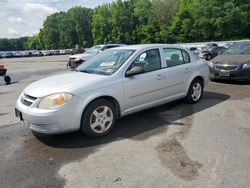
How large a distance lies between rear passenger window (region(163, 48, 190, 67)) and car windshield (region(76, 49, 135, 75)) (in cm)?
91

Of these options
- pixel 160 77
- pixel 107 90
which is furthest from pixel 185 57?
pixel 107 90

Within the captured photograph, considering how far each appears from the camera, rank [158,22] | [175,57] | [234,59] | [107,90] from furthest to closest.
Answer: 1. [158,22]
2. [234,59]
3. [175,57]
4. [107,90]

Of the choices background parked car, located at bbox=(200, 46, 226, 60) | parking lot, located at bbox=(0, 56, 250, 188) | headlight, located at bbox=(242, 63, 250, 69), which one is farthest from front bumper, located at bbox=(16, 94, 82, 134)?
background parked car, located at bbox=(200, 46, 226, 60)

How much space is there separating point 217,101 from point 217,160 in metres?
3.55

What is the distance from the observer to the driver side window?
18.4 feet

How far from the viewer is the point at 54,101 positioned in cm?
449

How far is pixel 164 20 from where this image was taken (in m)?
73.1

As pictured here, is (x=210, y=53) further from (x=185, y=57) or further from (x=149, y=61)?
(x=149, y=61)

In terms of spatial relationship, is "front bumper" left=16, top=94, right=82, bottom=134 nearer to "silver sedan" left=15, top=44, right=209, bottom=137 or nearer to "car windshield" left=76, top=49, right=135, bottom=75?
"silver sedan" left=15, top=44, right=209, bottom=137

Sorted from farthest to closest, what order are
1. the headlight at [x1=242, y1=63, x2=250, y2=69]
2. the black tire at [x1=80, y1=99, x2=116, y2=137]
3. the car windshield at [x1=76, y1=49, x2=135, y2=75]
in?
the headlight at [x1=242, y1=63, x2=250, y2=69]
the car windshield at [x1=76, y1=49, x2=135, y2=75]
the black tire at [x1=80, y1=99, x2=116, y2=137]

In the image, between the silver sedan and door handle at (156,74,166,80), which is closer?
the silver sedan

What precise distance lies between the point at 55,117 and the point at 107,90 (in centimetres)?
100

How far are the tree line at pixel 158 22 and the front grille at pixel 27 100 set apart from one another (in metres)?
60.3

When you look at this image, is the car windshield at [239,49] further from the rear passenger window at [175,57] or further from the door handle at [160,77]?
the door handle at [160,77]
